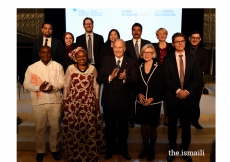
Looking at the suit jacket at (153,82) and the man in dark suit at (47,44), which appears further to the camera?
the man in dark suit at (47,44)

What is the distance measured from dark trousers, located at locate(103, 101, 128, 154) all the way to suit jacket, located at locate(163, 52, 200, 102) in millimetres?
542

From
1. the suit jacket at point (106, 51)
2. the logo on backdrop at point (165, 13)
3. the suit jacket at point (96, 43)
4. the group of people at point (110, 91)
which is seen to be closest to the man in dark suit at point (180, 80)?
the group of people at point (110, 91)

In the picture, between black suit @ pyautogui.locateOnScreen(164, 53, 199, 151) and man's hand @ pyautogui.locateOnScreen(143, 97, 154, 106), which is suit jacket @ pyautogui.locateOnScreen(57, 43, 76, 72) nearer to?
man's hand @ pyautogui.locateOnScreen(143, 97, 154, 106)

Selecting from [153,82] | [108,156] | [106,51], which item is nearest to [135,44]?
[106,51]

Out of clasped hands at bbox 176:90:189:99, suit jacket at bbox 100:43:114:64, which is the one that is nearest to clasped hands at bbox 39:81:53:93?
suit jacket at bbox 100:43:114:64

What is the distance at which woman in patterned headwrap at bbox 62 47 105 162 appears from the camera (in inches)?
107

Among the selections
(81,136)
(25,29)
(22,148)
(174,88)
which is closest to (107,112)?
(81,136)

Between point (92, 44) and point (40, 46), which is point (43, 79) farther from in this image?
point (92, 44)

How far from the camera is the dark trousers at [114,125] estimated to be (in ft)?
9.29

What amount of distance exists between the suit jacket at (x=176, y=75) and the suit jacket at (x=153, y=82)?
0.08 metres

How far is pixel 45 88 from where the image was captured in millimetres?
2746

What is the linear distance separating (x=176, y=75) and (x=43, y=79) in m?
1.45

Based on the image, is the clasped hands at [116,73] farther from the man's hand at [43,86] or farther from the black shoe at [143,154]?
the black shoe at [143,154]

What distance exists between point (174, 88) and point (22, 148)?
2.13 m
